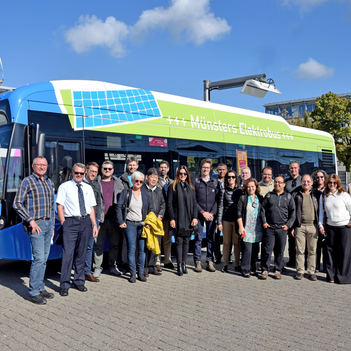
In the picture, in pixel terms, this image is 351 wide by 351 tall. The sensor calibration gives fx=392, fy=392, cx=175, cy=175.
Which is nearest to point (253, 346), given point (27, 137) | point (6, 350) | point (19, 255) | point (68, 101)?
point (6, 350)

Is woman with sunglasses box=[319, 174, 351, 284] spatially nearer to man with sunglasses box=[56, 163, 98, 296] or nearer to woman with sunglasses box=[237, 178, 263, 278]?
woman with sunglasses box=[237, 178, 263, 278]

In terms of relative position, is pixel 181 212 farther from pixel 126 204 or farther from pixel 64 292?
pixel 64 292

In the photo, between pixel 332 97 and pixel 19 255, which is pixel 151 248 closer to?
pixel 19 255

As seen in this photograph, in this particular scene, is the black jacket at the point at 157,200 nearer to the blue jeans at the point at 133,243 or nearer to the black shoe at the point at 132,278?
the blue jeans at the point at 133,243

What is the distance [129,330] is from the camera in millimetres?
4312

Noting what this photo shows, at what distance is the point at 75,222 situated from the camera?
5742 millimetres

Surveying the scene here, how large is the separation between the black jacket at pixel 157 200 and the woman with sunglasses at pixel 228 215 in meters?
1.13

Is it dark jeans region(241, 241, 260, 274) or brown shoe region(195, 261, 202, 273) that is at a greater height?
dark jeans region(241, 241, 260, 274)

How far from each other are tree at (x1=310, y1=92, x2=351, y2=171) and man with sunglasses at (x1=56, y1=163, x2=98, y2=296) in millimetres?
33604

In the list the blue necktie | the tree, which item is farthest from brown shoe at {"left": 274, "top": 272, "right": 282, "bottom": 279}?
the tree

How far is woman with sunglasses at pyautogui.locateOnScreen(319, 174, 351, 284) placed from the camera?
254 inches

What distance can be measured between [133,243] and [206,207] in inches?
62.9

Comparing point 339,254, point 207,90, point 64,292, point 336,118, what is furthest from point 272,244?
point 336,118

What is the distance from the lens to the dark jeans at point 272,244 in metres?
6.75
